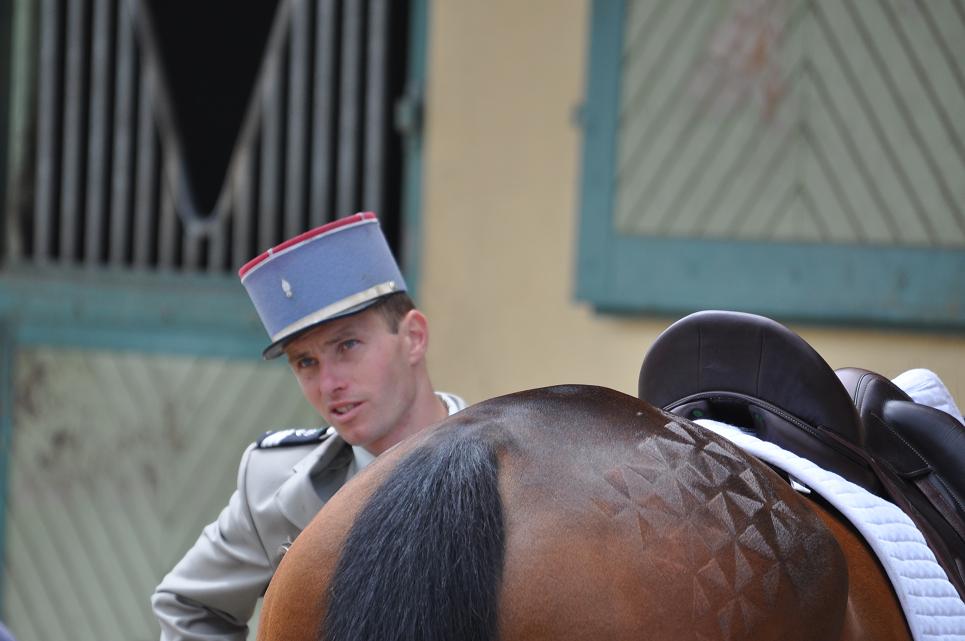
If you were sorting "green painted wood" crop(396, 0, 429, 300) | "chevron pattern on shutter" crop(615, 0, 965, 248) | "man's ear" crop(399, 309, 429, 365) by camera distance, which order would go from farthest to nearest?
"green painted wood" crop(396, 0, 429, 300)
"chevron pattern on shutter" crop(615, 0, 965, 248)
"man's ear" crop(399, 309, 429, 365)

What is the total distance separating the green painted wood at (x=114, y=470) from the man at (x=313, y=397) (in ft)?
5.58

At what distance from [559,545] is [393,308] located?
84 cm

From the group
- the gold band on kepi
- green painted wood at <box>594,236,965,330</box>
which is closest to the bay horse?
the gold band on kepi

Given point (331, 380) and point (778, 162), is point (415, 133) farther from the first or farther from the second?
point (331, 380)

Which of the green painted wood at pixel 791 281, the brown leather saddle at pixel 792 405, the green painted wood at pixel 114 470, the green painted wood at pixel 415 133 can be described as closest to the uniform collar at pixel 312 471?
the brown leather saddle at pixel 792 405

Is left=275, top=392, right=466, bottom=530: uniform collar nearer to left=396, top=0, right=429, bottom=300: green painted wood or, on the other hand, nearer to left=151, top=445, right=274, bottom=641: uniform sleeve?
left=151, top=445, right=274, bottom=641: uniform sleeve

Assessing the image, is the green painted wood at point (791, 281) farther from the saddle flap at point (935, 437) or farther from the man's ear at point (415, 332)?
the saddle flap at point (935, 437)

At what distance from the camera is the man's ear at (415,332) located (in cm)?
172

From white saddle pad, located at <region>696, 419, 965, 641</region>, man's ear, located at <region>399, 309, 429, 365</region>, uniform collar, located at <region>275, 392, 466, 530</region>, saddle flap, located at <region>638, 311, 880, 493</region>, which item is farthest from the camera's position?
man's ear, located at <region>399, 309, 429, 365</region>

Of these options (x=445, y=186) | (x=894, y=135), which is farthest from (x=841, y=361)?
(x=445, y=186)

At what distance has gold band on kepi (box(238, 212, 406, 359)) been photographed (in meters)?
1.65

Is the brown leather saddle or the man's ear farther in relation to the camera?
the man's ear

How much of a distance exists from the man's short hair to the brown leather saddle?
44 cm

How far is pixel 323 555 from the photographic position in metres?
0.98
